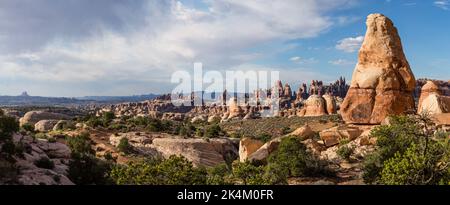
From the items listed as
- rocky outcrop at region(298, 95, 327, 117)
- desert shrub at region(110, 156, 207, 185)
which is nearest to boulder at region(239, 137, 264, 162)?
desert shrub at region(110, 156, 207, 185)

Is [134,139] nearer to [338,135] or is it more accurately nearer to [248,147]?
[248,147]

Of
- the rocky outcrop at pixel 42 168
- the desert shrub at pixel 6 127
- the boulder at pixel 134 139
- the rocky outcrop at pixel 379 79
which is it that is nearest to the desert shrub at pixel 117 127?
the boulder at pixel 134 139

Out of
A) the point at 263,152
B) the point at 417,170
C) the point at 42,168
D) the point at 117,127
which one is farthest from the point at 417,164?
the point at 117,127

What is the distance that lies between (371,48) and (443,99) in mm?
9323

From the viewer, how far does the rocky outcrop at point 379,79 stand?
35156 mm

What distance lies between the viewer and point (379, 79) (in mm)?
35594

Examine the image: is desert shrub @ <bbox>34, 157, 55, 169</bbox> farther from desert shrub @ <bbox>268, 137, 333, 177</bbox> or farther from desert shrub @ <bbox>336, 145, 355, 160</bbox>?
desert shrub @ <bbox>336, 145, 355, 160</bbox>

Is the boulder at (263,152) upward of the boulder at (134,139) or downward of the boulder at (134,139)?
upward

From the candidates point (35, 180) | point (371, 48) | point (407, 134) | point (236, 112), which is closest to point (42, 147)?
point (35, 180)

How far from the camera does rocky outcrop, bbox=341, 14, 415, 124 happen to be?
3516 cm

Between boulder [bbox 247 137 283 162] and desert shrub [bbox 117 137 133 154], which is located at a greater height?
boulder [bbox 247 137 283 162]

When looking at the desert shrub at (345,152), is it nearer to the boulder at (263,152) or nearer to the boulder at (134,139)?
the boulder at (263,152)
